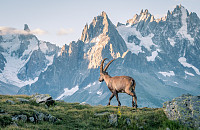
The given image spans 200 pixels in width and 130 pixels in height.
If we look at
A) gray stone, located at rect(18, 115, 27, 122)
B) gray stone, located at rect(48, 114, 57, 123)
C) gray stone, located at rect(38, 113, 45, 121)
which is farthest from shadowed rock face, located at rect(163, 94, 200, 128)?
gray stone, located at rect(18, 115, 27, 122)

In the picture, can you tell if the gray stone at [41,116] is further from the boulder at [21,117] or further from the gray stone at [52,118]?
the boulder at [21,117]

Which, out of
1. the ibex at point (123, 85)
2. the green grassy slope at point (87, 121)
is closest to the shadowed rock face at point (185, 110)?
the green grassy slope at point (87, 121)

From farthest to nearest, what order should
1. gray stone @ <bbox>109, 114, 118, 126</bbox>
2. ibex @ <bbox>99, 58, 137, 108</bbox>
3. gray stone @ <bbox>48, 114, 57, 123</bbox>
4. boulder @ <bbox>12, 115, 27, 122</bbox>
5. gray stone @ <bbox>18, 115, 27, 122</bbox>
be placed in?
1. ibex @ <bbox>99, 58, 137, 108</bbox>
2. gray stone @ <bbox>109, 114, 118, 126</bbox>
3. gray stone @ <bbox>48, 114, 57, 123</bbox>
4. gray stone @ <bbox>18, 115, 27, 122</bbox>
5. boulder @ <bbox>12, 115, 27, 122</bbox>

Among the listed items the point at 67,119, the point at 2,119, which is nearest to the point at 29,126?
the point at 2,119

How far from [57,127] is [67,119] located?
7.60 feet

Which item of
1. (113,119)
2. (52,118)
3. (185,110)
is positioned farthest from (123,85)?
(52,118)

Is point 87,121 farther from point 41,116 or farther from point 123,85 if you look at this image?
point 123,85

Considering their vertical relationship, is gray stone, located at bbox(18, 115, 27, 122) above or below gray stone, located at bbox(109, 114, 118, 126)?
above

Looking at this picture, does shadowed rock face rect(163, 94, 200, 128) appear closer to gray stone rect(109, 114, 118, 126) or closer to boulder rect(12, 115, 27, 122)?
gray stone rect(109, 114, 118, 126)

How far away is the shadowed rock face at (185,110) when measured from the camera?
1688 cm

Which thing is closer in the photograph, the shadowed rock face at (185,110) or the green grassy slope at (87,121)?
the green grassy slope at (87,121)

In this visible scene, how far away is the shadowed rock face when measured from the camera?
16875mm

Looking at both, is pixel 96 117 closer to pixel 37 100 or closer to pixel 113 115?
pixel 113 115

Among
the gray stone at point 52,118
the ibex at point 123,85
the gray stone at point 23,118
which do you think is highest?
the ibex at point 123,85
